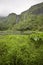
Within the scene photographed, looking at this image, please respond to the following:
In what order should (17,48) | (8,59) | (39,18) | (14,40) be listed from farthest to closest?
(39,18) → (14,40) → (17,48) → (8,59)

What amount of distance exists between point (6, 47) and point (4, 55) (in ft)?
3.84

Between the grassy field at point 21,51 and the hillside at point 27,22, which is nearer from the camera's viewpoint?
the grassy field at point 21,51

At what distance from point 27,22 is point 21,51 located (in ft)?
147

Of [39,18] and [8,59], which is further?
[39,18]

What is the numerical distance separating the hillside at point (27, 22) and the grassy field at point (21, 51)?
31445 millimetres

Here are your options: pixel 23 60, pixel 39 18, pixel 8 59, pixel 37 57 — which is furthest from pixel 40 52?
pixel 39 18

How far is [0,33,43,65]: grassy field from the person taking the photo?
57.5 ft

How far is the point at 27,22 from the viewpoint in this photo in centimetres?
6281

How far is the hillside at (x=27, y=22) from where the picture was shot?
56181 millimetres

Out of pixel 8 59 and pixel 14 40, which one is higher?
pixel 14 40

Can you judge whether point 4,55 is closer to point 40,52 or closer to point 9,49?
point 9,49

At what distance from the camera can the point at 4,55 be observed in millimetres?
17750

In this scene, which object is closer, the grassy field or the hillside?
the grassy field

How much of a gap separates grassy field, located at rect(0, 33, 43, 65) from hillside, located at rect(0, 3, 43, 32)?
31445mm
